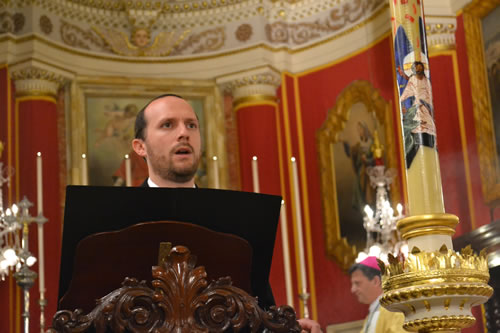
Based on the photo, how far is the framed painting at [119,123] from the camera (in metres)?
9.60

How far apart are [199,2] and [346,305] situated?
4.07m

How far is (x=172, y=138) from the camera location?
8.84 ft

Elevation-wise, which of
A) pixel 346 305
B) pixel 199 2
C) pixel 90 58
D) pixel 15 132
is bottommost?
pixel 346 305

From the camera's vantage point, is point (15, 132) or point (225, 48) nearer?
point (15, 132)

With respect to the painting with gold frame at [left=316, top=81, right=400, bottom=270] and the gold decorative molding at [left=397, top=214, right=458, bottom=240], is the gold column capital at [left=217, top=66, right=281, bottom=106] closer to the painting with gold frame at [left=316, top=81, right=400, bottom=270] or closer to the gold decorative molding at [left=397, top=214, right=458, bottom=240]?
the painting with gold frame at [left=316, top=81, right=400, bottom=270]

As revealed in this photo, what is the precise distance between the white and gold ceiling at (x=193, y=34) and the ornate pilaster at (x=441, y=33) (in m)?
1.01

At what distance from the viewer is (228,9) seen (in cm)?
1011

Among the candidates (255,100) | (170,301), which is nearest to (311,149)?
(255,100)

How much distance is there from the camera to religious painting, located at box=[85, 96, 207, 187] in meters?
9.63

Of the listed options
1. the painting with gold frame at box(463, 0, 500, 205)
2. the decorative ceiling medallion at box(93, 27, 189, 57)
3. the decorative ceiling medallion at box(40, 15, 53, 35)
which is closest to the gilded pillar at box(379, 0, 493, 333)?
the painting with gold frame at box(463, 0, 500, 205)

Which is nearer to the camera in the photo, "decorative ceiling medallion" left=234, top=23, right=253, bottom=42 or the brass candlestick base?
the brass candlestick base

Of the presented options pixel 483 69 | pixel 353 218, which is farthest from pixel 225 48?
pixel 483 69

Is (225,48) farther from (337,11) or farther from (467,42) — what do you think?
(467,42)

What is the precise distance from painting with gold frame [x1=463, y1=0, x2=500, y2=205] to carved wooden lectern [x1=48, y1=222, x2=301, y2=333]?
5.98 meters
